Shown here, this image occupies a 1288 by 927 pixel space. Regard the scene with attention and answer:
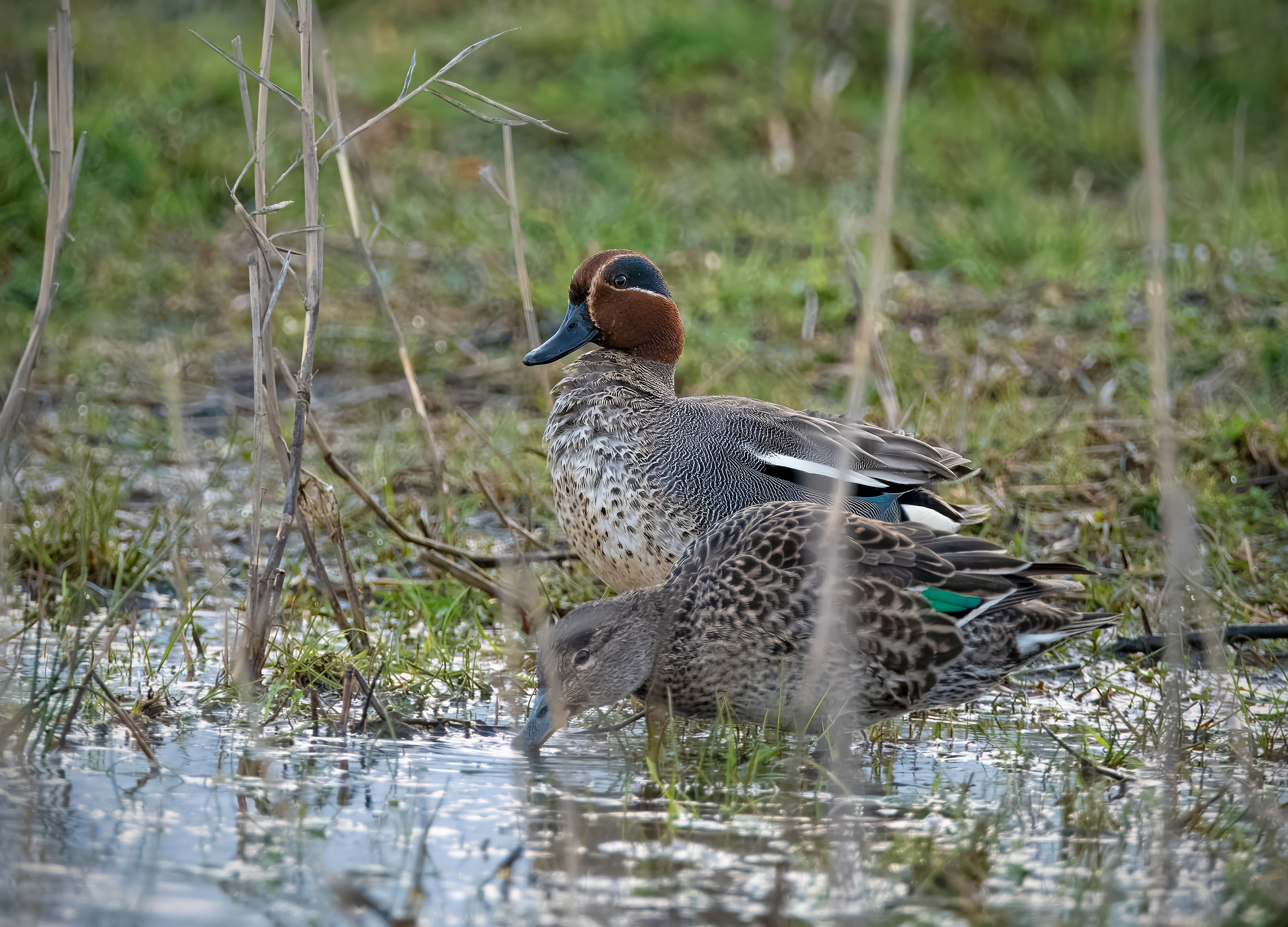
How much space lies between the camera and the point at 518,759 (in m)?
2.99

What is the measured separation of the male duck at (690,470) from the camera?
146 inches

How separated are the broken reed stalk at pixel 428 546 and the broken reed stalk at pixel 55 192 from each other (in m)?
0.69

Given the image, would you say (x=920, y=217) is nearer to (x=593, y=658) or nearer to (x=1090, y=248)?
(x=1090, y=248)

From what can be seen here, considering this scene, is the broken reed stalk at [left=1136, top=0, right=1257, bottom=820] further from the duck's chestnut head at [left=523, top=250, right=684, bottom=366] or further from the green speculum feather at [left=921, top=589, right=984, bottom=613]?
the duck's chestnut head at [left=523, top=250, right=684, bottom=366]

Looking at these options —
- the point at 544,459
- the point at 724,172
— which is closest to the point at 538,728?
the point at 544,459

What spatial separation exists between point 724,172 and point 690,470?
4649 millimetres

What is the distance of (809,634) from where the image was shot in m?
3.01

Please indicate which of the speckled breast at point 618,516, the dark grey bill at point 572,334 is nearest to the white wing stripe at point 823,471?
the speckled breast at point 618,516

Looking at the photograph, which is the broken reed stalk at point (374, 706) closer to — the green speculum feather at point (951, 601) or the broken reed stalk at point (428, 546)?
the broken reed stalk at point (428, 546)

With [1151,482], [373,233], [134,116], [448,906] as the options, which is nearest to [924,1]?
[134,116]

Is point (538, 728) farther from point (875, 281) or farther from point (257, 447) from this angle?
point (875, 281)

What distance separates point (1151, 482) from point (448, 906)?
322 cm

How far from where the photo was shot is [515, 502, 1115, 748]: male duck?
3.00 metres

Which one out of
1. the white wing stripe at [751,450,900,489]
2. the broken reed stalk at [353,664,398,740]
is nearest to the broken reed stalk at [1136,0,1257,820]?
the white wing stripe at [751,450,900,489]
